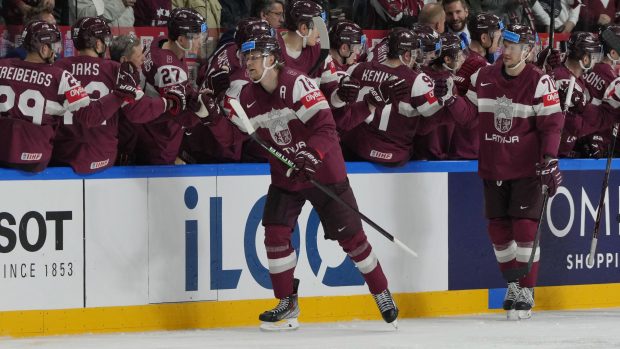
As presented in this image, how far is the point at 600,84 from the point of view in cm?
899

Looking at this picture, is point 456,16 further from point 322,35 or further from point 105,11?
point 105,11

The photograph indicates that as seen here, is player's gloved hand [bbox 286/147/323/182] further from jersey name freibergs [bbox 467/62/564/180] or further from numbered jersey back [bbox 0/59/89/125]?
jersey name freibergs [bbox 467/62/564/180]

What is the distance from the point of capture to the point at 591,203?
8.77 meters

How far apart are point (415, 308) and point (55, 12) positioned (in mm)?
2845

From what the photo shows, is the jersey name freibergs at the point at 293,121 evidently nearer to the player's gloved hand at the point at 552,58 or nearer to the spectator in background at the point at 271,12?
the spectator in background at the point at 271,12

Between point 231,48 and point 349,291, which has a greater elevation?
point 231,48

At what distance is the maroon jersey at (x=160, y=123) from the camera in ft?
26.5

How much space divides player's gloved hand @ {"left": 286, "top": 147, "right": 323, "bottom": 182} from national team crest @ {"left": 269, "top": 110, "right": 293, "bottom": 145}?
294mm

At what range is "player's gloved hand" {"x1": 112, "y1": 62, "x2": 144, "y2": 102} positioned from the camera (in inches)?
291

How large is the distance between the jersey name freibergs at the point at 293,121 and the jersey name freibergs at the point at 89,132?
72 cm

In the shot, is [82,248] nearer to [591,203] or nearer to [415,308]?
[415,308]

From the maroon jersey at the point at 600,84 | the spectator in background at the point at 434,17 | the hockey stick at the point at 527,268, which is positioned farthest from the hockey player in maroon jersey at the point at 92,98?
the maroon jersey at the point at 600,84

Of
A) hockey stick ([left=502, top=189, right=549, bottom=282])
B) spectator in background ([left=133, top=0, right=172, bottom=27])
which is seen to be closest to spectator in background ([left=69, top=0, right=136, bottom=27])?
spectator in background ([left=133, top=0, right=172, bottom=27])

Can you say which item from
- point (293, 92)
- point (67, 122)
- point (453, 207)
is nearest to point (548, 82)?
point (453, 207)
